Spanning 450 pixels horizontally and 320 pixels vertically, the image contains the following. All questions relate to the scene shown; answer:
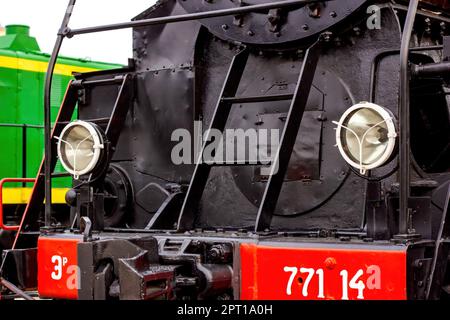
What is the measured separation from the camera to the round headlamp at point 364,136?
3328 mm

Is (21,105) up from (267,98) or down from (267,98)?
up

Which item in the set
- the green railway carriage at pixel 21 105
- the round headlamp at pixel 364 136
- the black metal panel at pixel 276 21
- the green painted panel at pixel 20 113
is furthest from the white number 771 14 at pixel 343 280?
the green painted panel at pixel 20 113

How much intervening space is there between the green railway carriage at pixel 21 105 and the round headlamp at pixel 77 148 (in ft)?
15.9

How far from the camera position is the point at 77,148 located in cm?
435

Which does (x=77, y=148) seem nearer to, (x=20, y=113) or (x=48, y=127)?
(x=48, y=127)

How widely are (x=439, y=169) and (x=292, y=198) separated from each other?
0.90m

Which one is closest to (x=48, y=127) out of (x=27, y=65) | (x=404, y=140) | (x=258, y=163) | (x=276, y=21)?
(x=258, y=163)

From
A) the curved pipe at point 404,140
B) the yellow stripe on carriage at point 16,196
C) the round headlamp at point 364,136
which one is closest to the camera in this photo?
the curved pipe at point 404,140

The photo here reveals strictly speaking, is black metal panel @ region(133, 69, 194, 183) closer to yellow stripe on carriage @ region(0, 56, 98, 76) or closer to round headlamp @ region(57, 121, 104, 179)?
round headlamp @ region(57, 121, 104, 179)

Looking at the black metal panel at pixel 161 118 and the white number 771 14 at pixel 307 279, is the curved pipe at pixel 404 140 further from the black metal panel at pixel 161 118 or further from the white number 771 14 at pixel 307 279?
the black metal panel at pixel 161 118

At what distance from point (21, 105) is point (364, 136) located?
7.22 m

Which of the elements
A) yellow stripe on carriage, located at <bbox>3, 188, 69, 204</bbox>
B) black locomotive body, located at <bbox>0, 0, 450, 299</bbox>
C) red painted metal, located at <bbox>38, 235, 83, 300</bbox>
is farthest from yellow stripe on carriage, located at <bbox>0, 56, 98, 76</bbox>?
red painted metal, located at <bbox>38, 235, 83, 300</bbox>

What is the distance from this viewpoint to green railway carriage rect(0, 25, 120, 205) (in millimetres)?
9328
